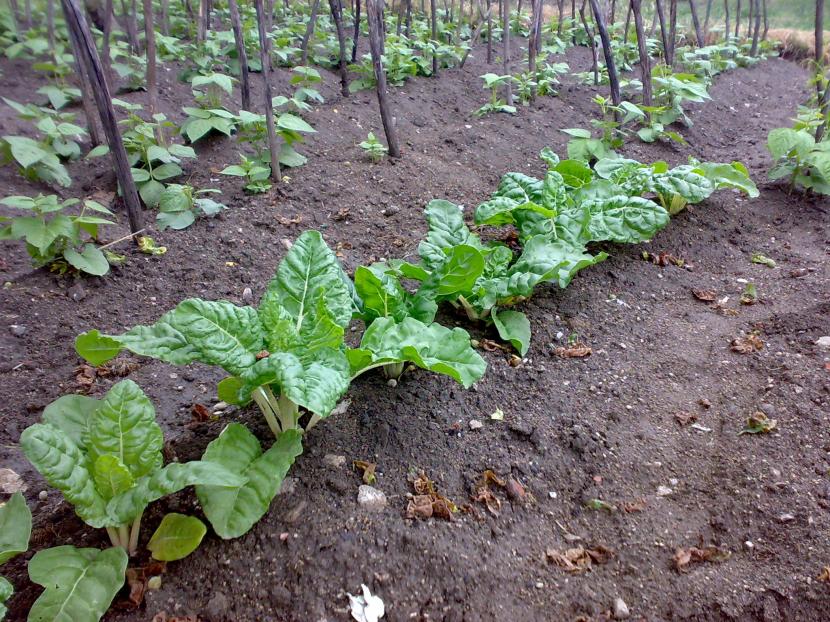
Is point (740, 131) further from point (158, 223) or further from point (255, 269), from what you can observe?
point (158, 223)

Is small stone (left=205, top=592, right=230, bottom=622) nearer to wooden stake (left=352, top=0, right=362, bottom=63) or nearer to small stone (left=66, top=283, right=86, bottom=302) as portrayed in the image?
small stone (left=66, top=283, right=86, bottom=302)

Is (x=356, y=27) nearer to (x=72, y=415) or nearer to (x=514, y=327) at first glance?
(x=514, y=327)

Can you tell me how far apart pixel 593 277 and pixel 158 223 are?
7.33 feet

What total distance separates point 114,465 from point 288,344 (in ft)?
1.71

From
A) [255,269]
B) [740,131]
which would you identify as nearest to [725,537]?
[255,269]

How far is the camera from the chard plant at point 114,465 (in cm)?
127

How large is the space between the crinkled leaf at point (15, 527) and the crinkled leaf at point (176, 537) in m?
0.26

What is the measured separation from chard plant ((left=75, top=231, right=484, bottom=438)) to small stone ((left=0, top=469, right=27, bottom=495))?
0.47 m

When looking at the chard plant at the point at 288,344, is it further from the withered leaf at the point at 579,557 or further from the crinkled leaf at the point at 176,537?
the withered leaf at the point at 579,557

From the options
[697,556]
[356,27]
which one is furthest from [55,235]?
[356,27]

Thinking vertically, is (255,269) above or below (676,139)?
below

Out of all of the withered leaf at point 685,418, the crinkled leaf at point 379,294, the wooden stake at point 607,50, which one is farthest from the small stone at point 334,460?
the wooden stake at point 607,50

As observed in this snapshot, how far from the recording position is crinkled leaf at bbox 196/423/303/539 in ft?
4.65

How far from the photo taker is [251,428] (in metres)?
1.79
